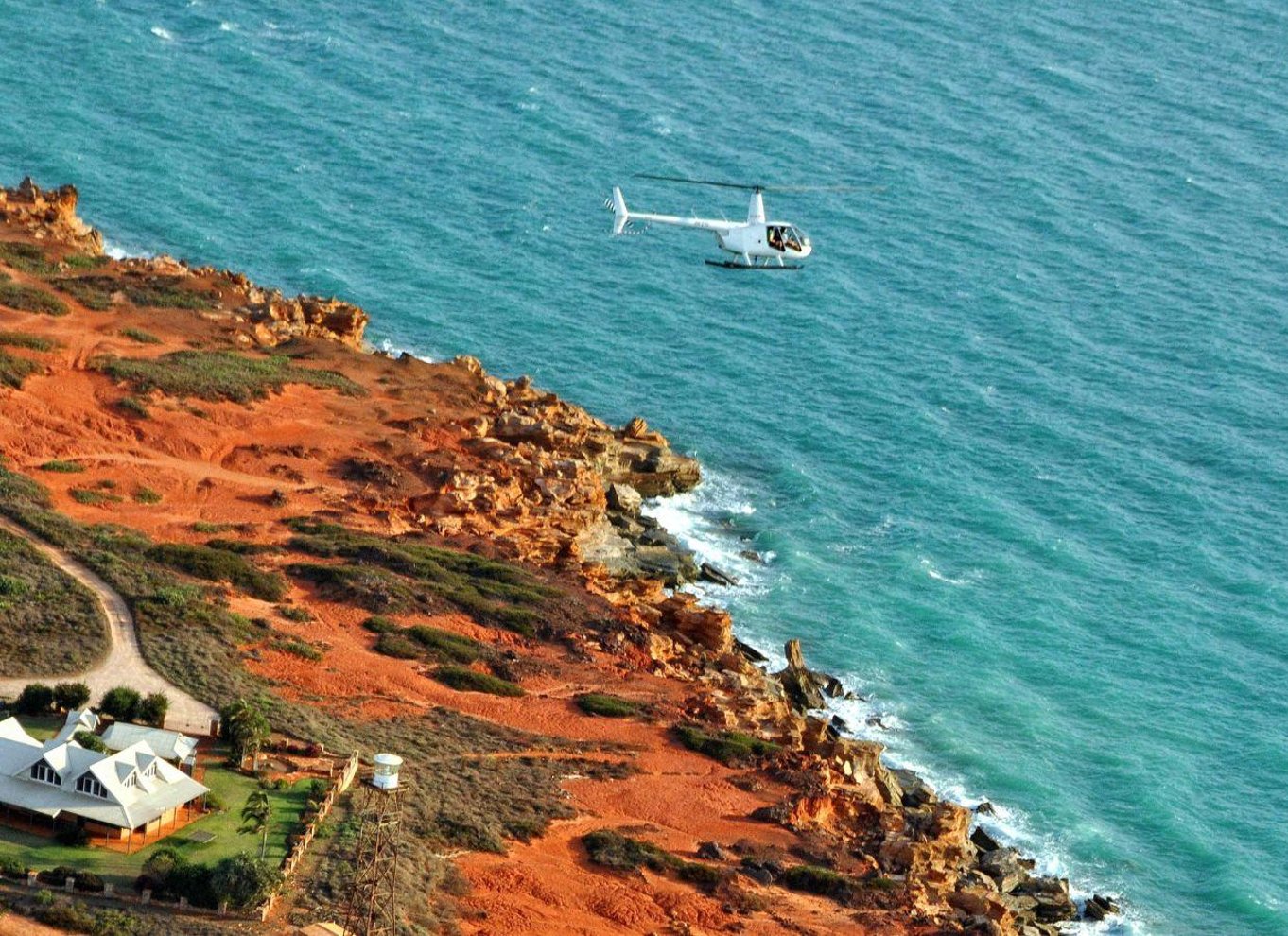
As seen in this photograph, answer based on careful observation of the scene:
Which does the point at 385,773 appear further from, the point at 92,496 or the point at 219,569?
the point at 92,496

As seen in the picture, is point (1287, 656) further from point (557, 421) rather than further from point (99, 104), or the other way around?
point (99, 104)

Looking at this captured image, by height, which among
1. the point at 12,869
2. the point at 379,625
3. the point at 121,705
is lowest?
the point at 379,625

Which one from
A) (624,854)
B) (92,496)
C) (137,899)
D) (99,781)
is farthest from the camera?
(92,496)

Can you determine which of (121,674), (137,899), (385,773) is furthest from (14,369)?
(385,773)

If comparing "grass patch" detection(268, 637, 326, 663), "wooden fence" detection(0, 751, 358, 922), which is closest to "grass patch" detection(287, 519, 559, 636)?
"grass patch" detection(268, 637, 326, 663)

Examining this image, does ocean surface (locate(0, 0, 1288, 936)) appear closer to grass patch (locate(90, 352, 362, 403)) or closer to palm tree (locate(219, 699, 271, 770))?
grass patch (locate(90, 352, 362, 403))

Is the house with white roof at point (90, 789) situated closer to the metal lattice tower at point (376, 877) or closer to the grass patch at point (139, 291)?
the metal lattice tower at point (376, 877)
